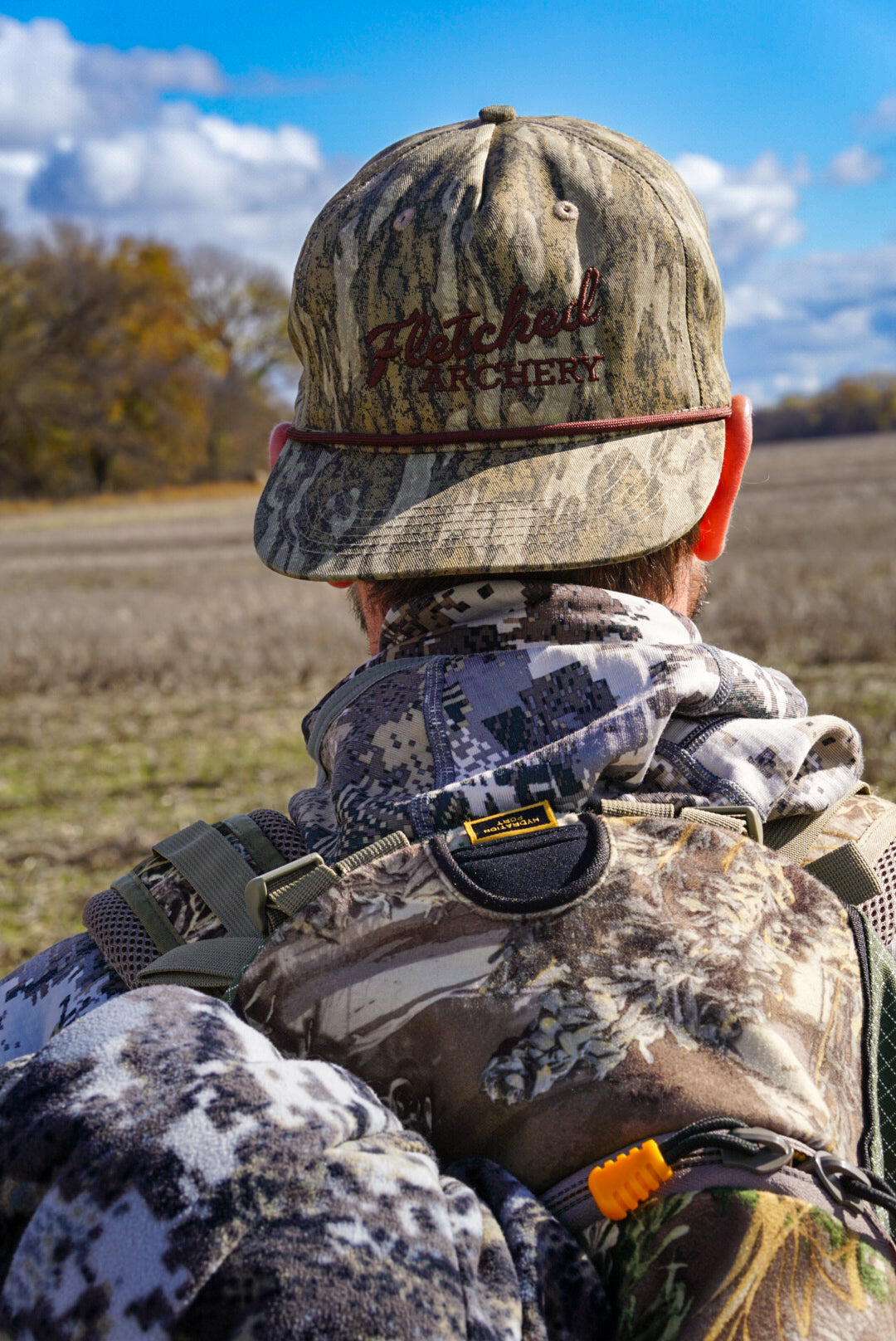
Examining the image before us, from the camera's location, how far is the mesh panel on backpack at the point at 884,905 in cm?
151

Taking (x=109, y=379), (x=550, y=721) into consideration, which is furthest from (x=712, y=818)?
(x=109, y=379)

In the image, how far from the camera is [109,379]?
1857 inches

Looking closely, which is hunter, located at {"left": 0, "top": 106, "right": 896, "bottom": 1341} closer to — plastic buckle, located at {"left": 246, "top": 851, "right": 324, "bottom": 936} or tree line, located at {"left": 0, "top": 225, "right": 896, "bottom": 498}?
plastic buckle, located at {"left": 246, "top": 851, "right": 324, "bottom": 936}

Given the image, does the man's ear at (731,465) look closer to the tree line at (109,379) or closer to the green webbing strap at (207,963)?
the green webbing strap at (207,963)

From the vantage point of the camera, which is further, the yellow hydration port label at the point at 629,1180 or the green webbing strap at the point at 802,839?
the green webbing strap at the point at 802,839

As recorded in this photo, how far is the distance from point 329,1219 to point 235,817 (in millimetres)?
753

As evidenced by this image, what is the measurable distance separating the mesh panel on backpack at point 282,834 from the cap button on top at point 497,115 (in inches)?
39.6

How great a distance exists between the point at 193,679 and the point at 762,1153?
29.7 ft

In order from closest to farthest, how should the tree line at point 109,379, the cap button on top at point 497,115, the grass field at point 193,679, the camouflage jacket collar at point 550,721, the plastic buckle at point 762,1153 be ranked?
1. the plastic buckle at point 762,1153
2. the camouflage jacket collar at point 550,721
3. the cap button on top at point 497,115
4. the grass field at point 193,679
5. the tree line at point 109,379

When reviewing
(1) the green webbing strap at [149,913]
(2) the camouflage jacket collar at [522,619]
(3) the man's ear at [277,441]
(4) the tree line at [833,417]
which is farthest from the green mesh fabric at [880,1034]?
(4) the tree line at [833,417]

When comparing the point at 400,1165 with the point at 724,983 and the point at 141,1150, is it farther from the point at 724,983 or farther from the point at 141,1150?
the point at 724,983

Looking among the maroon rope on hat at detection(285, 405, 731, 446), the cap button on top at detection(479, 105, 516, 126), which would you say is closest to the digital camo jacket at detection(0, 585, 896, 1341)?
the maroon rope on hat at detection(285, 405, 731, 446)

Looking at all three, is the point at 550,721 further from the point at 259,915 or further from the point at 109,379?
the point at 109,379

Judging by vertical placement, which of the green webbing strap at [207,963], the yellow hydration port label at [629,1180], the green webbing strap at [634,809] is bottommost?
the yellow hydration port label at [629,1180]
